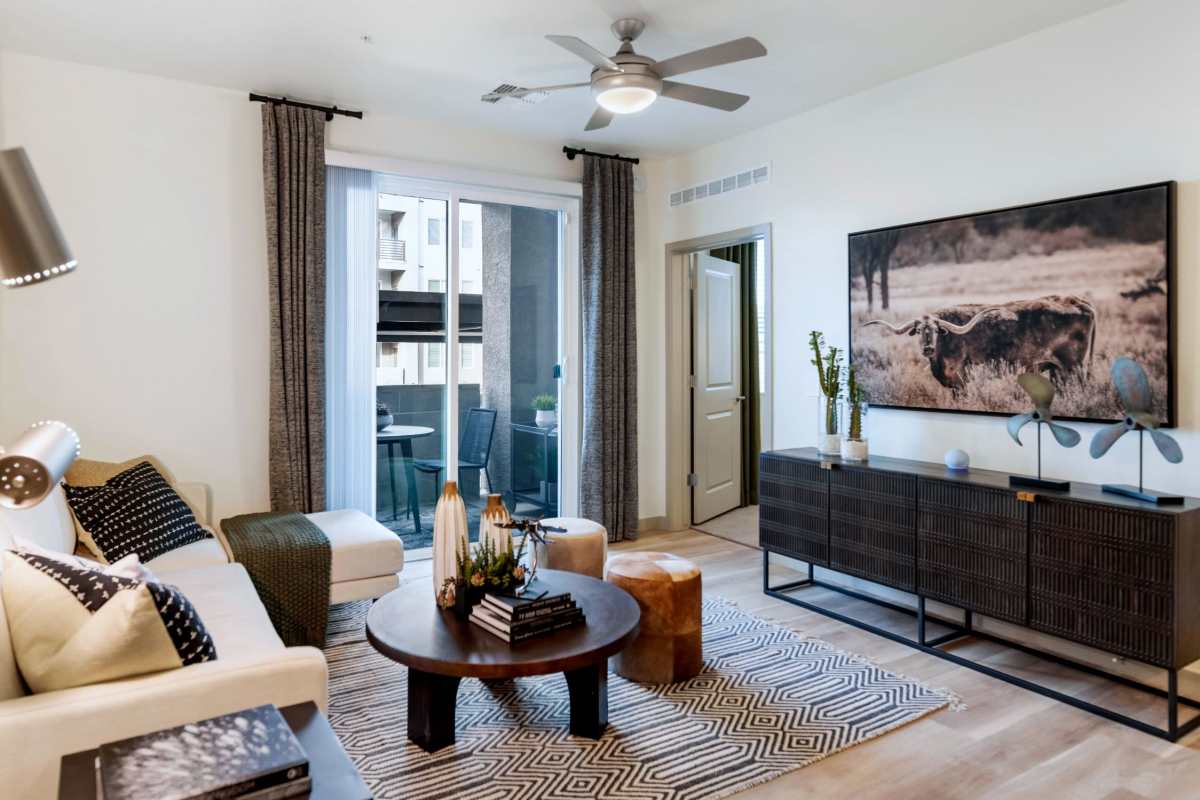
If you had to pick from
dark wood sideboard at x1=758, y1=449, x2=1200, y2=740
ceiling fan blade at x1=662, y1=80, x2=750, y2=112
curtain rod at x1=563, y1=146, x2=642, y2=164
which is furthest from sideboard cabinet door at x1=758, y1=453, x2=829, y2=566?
curtain rod at x1=563, y1=146, x2=642, y2=164

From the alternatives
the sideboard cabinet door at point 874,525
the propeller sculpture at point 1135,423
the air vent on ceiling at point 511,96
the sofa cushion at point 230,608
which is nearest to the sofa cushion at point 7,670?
the sofa cushion at point 230,608

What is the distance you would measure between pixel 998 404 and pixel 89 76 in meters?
4.49

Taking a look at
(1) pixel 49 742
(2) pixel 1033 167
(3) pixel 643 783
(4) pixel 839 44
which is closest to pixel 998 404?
(2) pixel 1033 167

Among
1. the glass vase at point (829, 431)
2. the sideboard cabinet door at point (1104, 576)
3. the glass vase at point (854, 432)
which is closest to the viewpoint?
the sideboard cabinet door at point (1104, 576)

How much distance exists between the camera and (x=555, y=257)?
511 centimetres

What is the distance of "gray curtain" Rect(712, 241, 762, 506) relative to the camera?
6223 mm

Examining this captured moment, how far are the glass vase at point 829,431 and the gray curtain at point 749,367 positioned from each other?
7.58 feet

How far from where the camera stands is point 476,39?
331 cm

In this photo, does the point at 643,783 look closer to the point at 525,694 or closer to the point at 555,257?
the point at 525,694

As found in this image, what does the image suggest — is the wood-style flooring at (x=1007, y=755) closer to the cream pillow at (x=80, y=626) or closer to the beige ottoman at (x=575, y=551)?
the beige ottoman at (x=575, y=551)

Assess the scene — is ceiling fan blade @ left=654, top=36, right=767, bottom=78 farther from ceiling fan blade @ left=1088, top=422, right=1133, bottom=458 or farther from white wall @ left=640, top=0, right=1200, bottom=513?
ceiling fan blade @ left=1088, top=422, right=1133, bottom=458

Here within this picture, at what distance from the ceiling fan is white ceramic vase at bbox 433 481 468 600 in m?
1.65

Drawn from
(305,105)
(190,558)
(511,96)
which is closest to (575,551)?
(190,558)

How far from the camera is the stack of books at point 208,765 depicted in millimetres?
1144
